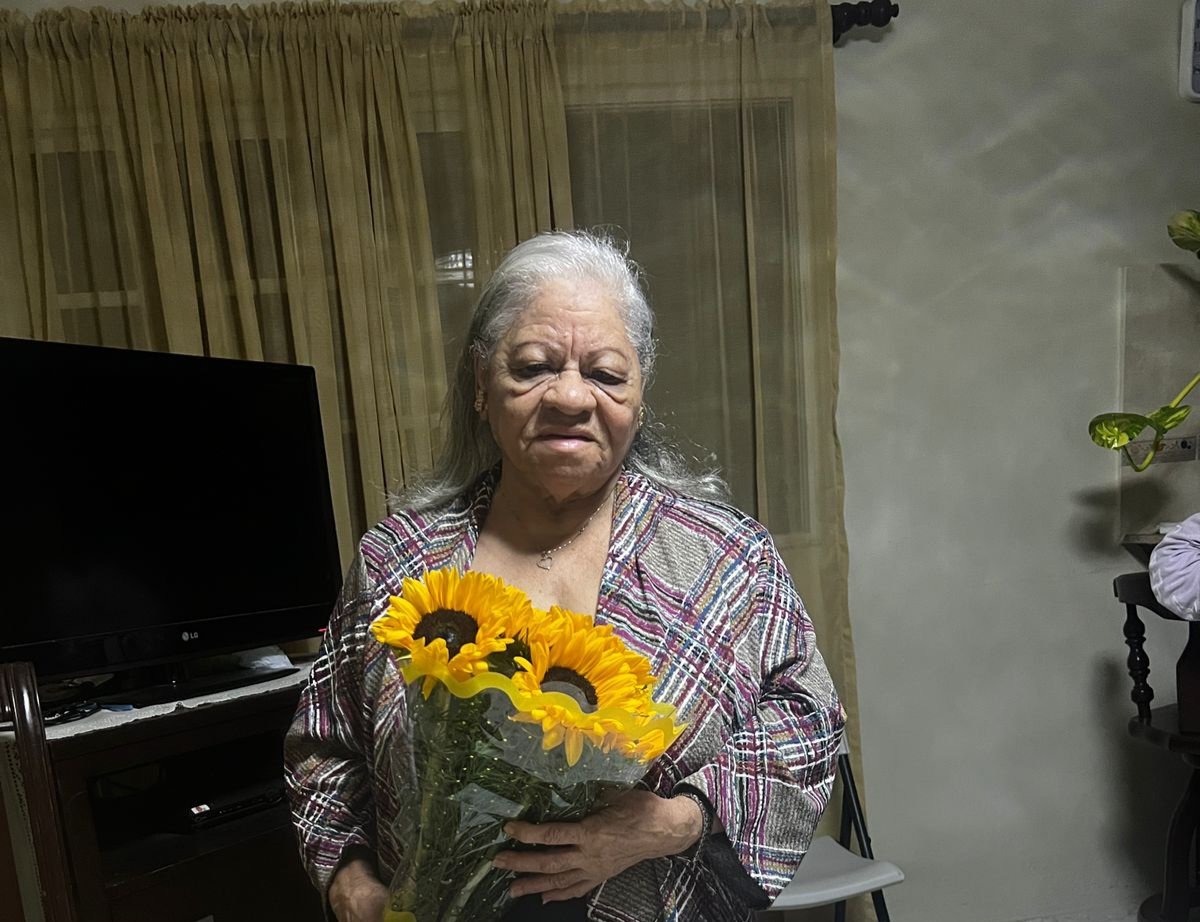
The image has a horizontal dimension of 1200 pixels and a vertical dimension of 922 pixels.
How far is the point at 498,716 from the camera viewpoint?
625 millimetres

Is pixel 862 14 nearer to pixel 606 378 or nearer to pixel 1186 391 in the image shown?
pixel 1186 391

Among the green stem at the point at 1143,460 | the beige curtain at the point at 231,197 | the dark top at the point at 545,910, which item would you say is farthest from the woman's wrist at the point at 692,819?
the green stem at the point at 1143,460

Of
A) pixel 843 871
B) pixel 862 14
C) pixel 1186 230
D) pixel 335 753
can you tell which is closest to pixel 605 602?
pixel 335 753

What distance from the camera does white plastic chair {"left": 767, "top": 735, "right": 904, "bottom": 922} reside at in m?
1.90

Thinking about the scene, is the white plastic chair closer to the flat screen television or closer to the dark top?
the dark top

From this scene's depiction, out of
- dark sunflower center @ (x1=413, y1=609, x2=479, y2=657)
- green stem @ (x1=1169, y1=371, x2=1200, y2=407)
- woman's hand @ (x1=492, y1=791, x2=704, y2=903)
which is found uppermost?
dark sunflower center @ (x1=413, y1=609, x2=479, y2=657)

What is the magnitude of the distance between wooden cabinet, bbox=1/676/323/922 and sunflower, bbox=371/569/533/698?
103cm

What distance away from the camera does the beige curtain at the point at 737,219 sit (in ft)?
7.40

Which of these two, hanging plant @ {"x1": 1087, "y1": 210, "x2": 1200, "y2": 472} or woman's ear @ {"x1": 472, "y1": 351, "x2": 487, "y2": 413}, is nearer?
woman's ear @ {"x1": 472, "y1": 351, "x2": 487, "y2": 413}

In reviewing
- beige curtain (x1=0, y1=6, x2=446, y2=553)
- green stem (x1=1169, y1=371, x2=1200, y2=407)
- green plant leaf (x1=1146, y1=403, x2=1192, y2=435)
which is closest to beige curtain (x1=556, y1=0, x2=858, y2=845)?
beige curtain (x1=0, y1=6, x2=446, y2=553)

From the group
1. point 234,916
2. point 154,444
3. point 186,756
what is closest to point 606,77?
point 154,444

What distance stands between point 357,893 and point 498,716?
1.74 ft

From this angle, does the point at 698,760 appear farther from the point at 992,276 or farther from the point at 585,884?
the point at 992,276

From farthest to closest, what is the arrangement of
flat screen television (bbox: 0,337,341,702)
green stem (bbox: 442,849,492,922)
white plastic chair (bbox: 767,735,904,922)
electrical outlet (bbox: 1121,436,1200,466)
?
electrical outlet (bbox: 1121,436,1200,466) → white plastic chair (bbox: 767,735,904,922) → flat screen television (bbox: 0,337,341,702) → green stem (bbox: 442,849,492,922)
